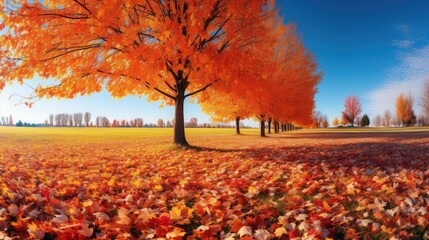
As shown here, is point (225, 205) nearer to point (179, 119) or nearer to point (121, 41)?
point (121, 41)

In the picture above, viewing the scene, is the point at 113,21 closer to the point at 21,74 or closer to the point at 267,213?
the point at 21,74

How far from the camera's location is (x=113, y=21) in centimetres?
799

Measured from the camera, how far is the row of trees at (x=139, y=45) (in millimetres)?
7707

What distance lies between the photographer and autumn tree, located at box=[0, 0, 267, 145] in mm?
7668

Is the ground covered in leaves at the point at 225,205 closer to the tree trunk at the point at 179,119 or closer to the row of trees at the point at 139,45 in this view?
the row of trees at the point at 139,45

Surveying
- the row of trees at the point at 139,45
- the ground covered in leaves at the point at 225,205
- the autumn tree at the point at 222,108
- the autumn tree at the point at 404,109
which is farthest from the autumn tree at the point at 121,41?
the autumn tree at the point at 404,109

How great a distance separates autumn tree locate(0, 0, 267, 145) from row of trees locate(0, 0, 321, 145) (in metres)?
0.03

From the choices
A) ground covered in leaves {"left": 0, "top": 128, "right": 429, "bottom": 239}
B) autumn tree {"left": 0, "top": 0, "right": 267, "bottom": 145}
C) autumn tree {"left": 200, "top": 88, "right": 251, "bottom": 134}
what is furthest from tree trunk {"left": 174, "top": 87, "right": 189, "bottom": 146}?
autumn tree {"left": 200, "top": 88, "right": 251, "bottom": 134}

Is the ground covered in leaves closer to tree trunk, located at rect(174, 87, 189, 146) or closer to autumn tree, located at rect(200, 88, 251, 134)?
tree trunk, located at rect(174, 87, 189, 146)

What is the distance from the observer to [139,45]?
8.11 meters

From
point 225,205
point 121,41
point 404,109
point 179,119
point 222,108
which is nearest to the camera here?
point 225,205

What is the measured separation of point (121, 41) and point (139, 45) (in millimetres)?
526

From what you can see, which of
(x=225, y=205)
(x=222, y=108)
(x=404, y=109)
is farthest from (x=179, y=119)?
(x=404, y=109)

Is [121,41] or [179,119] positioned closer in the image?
[121,41]
